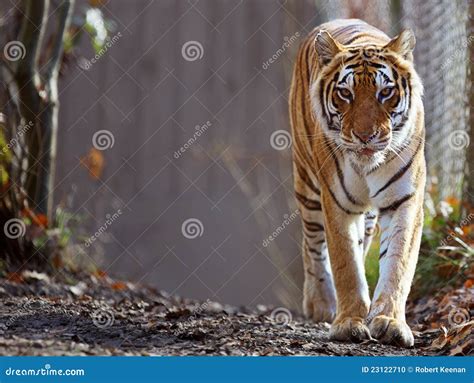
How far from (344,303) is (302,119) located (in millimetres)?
1521

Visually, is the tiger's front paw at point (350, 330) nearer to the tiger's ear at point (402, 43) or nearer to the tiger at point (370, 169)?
the tiger at point (370, 169)

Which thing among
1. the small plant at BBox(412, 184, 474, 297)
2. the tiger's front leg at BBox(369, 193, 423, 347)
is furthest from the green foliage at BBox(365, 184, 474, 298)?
the tiger's front leg at BBox(369, 193, 423, 347)

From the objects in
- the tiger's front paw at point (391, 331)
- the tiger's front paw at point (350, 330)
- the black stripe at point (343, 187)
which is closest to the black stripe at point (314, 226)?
the black stripe at point (343, 187)

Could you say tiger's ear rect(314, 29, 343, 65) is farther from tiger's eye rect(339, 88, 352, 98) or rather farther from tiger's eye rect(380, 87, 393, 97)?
tiger's eye rect(380, 87, 393, 97)

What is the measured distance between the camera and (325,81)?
494 cm

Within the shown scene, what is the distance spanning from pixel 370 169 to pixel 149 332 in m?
1.34

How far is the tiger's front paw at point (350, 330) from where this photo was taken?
14.6 ft

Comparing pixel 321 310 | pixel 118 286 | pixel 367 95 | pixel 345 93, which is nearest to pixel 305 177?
pixel 321 310

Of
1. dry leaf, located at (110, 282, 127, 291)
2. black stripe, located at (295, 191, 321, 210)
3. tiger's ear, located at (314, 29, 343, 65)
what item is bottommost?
dry leaf, located at (110, 282, 127, 291)

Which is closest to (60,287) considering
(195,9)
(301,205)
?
(301,205)

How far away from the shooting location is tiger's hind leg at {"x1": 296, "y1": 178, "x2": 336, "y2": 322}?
5793 mm

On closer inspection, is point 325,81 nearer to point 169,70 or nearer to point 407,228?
point 407,228

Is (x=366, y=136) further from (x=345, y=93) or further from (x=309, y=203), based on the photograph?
(x=309, y=203)

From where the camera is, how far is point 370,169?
186 inches
